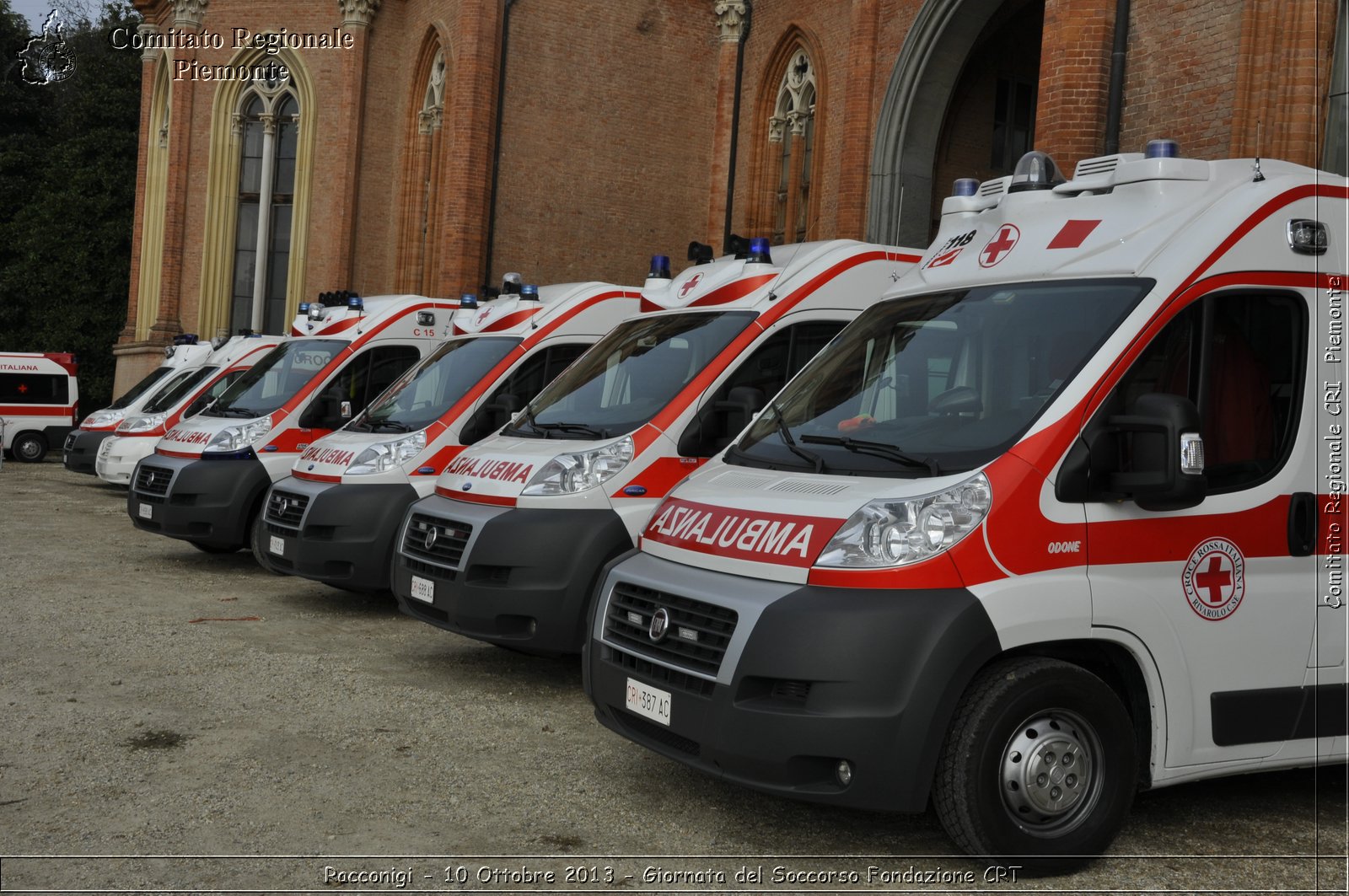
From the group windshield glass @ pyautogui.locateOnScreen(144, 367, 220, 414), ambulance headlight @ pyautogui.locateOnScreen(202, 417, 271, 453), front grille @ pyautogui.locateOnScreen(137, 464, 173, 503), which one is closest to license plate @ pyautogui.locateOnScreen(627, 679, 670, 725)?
ambulance headlight @ pyautogui.locateOnScreen(202, 417, 271, 453)

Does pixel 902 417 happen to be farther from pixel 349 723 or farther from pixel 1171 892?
pixel 349 723

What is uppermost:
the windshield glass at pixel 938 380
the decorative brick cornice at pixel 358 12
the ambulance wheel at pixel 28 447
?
the decorative brick cornice at pixel 358 12

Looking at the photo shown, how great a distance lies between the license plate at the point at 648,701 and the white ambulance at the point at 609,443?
1.93 metres

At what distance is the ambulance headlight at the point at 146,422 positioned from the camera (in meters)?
18.0

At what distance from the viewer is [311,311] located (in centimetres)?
1270

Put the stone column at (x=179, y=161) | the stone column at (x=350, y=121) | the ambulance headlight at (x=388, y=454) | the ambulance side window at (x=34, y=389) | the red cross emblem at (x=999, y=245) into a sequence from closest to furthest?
the red cross emblem at (x=999, y=245) < the ambulance headlight at (x=388, y=454) < the stone column at (x=350, y=121) < the ambulance side window at (x=34, y=389) < the stone column at (x=179, y=161)

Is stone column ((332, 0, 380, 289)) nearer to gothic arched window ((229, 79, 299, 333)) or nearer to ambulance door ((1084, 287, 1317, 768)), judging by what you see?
gothic arched window ((229, 79, 299, 333))

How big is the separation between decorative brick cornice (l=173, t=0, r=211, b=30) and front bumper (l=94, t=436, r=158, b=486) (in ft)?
46.6

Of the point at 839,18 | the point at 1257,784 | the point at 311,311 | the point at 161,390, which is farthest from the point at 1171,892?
the point at 161,390

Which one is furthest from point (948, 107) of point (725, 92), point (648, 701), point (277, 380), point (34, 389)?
point (34, 389)

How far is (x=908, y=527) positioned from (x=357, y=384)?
319 inches

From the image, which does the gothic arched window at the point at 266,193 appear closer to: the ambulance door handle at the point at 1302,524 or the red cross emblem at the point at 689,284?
the red cross emblem at the point at 689,284

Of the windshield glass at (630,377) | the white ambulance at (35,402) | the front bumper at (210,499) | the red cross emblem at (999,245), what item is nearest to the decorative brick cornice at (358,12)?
the white ambulance at (35,402)

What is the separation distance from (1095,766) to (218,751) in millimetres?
3606
